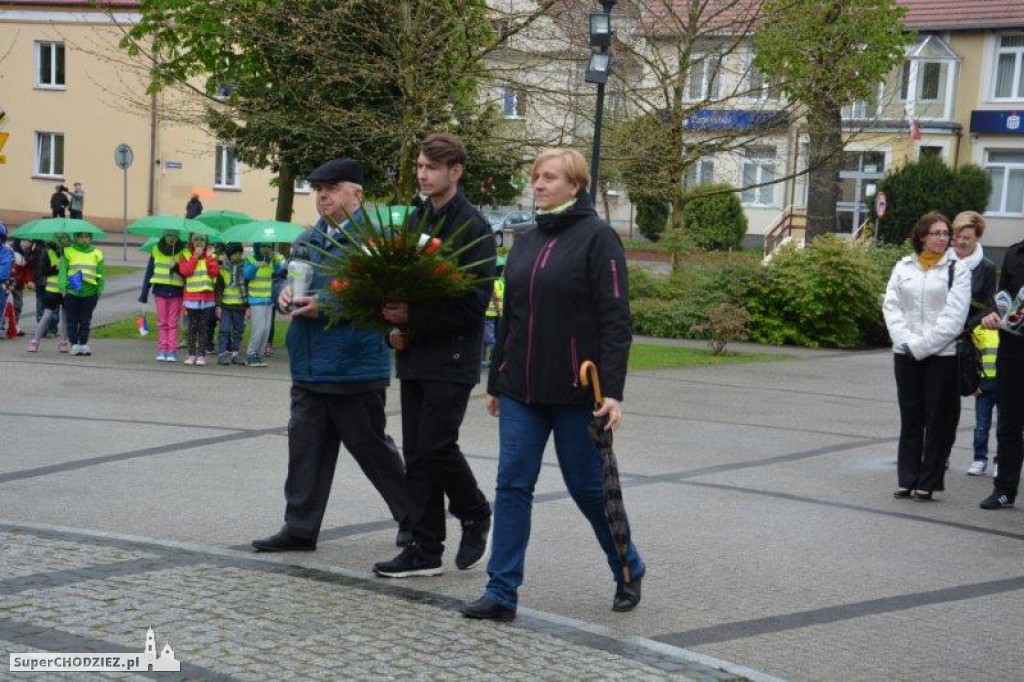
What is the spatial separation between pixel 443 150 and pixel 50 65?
4807cm

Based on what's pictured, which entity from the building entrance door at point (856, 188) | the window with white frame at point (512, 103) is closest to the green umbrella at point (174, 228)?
the window with white frame at point (512, 103)

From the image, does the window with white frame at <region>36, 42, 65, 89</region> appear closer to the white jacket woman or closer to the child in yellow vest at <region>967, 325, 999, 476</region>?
the child in yellow vest at <region>967, 325, 999, 476</region>

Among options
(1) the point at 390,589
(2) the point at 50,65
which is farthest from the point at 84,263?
(2) the point at 50,65

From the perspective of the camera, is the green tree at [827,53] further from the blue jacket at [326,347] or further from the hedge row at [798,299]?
the blue jacket at [326,347]

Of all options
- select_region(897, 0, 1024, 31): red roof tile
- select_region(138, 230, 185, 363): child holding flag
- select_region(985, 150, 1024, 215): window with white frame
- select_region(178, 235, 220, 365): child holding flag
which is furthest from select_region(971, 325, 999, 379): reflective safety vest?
select_region(985, 150, 1024, 215): window with white frame

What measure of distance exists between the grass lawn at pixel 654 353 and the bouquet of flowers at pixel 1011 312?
963 cm

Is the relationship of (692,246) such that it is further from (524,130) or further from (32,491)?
(32,491)

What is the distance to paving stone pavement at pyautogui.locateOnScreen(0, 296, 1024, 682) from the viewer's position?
5.64 m

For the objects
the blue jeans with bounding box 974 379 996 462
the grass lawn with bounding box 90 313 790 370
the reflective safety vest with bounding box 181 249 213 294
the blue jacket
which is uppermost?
the blue jacket

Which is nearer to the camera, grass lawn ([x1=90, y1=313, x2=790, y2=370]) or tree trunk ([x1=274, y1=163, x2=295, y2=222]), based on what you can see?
grass lawn ([x1=90, y1=313, x2=790, y2=370])

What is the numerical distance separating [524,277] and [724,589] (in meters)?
1.90

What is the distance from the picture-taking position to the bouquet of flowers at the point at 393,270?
656 centimetres

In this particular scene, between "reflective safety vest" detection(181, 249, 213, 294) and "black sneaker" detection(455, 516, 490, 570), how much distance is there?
11.1 m

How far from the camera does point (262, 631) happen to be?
18.7 ft
